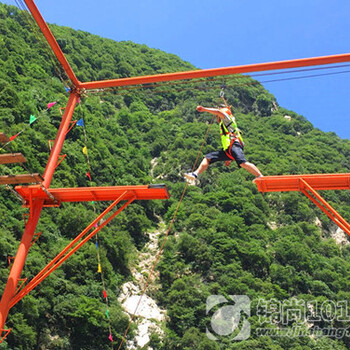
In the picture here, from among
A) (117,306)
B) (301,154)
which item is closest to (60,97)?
(117,306)

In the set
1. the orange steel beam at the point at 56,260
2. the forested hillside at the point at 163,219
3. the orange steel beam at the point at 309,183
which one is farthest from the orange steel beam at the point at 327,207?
the forested hillside at the point at 163,219

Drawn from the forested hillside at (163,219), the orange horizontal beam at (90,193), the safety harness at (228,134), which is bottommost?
the orange horizontal beam at (90,193)

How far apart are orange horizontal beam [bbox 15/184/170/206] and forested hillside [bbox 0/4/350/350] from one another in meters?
3.73

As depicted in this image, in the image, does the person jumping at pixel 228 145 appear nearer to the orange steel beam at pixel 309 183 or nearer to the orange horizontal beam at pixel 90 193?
the orange steel beam at pixel 309 183

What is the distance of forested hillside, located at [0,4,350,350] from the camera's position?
3198cm

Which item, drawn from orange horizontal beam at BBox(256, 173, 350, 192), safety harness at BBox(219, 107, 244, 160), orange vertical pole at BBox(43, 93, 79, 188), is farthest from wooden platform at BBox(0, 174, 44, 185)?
orange horizontal beam at BBox(256, 173, 350, 192)

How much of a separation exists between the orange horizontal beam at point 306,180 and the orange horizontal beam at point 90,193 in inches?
91.5

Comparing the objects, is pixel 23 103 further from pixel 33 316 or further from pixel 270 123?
pixel 270 123

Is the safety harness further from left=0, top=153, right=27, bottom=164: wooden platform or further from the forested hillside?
left=0, top=153, right=27, bottom=164: wooden platform

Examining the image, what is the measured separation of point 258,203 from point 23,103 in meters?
33.4

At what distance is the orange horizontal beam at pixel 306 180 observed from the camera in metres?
10.1

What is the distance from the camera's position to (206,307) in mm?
40594

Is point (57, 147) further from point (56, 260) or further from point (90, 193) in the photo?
point (56, 260)

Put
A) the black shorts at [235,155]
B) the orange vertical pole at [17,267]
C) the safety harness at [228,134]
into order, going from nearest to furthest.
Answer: the orange vertical pole at [17,267] < the black shorts at [235,155] < the safety harness at [228,134]
